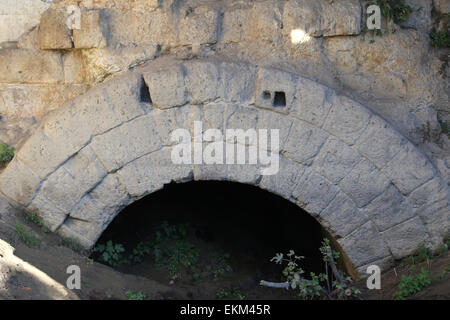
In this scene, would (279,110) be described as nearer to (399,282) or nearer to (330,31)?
(330,31)

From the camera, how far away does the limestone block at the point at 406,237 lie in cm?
458

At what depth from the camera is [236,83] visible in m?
4.34

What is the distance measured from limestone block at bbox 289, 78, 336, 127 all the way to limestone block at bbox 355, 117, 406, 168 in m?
0.41

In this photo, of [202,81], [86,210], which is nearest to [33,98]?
[86,210]

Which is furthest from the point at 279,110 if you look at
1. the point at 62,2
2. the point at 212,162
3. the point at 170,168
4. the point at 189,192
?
the point at 189,192

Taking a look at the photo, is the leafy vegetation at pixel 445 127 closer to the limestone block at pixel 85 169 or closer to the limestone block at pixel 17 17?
the limestone block at pixel 85 169

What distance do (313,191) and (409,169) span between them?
880 millimetres

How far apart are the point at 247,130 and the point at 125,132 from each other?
3.52ft

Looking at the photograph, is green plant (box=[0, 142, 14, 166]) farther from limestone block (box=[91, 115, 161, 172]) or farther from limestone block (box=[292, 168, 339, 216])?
limestone block (box=[292, 168, 339, 216])

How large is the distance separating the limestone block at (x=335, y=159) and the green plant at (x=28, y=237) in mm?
2538

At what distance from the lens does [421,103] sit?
15.3 ft

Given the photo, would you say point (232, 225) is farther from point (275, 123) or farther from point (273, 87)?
point (273, 87)
